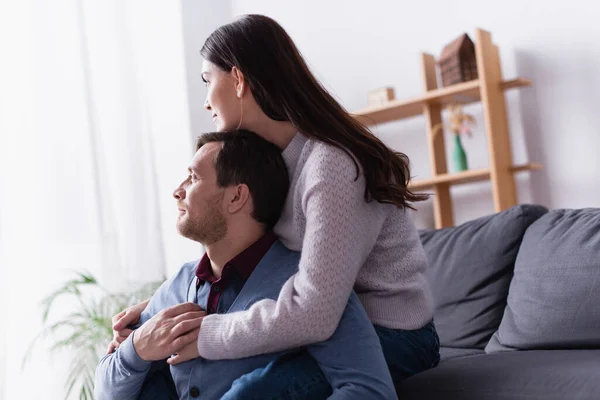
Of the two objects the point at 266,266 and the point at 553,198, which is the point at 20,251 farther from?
the point at 553,198

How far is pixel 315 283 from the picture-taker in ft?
4.41

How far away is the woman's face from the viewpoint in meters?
1.60

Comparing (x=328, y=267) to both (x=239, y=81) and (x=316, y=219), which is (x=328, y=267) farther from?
(x=239, y=81)

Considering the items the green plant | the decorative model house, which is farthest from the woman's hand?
the decorative model house

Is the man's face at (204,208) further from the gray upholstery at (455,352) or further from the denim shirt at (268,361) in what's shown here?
the gray upholstery at (455,352)

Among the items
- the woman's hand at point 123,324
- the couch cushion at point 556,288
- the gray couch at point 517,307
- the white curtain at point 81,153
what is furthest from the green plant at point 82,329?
the couch cushion at point 556,288

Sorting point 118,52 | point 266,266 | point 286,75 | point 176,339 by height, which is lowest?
point 176,339

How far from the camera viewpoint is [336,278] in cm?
135

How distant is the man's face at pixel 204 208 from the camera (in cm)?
153

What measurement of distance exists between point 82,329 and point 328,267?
70.6 inches

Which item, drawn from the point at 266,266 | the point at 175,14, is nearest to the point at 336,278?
the point at 266,266

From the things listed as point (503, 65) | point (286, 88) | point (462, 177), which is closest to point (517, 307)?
point (286, 88)

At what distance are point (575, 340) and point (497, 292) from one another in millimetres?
305

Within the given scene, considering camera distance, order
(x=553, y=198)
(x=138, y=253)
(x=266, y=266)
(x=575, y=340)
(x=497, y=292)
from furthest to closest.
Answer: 1. (x=138, y=253)
2. (x=553, y=198)
3. (x=497, y=292)
4. (x=575, y=340)
5. (x=266, y=266)
